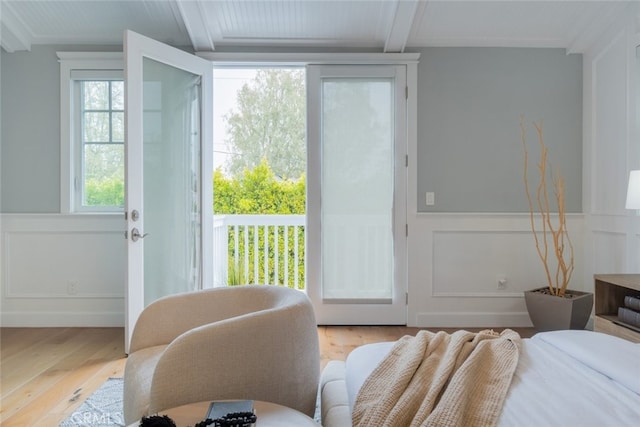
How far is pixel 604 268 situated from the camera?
10.1 ft

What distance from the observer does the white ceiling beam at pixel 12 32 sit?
9.93 ft

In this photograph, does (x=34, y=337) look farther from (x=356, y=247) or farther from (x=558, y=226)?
(x=558, y=226)

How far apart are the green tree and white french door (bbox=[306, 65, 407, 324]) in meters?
2.26

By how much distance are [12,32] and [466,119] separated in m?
3.65

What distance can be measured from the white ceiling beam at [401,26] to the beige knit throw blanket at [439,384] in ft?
7.83

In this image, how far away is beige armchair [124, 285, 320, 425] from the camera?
126cm

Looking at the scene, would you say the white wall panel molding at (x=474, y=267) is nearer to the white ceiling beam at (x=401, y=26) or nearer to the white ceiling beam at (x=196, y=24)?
the white ceiling beam at (x=401, y=26)

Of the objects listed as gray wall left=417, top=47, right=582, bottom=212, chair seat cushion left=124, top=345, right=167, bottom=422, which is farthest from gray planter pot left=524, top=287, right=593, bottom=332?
chair seat cushion left=124, top=345, right=167, bottom=422

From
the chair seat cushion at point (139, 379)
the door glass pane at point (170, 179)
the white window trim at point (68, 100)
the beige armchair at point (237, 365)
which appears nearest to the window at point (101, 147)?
the white window trim at point (68, 100)

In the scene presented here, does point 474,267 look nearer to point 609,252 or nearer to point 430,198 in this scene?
point 430,198

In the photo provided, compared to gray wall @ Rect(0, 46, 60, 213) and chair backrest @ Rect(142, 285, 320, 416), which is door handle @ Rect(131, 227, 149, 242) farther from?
chair backrest @ Rect(142, 285, 320, 416)

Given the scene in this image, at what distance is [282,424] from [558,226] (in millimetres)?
3078

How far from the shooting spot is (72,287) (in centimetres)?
330

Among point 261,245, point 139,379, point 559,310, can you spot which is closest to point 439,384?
point 139,379
